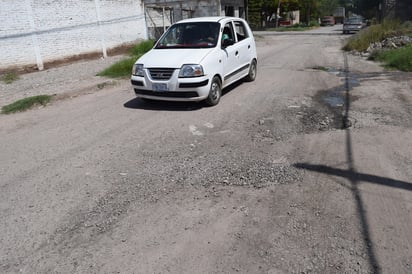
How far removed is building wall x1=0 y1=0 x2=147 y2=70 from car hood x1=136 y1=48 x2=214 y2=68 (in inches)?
300

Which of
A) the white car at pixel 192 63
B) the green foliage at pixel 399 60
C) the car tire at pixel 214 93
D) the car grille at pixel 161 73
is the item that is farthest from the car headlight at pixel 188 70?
the green foliage at pixel 399 60

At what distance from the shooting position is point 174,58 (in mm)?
6695

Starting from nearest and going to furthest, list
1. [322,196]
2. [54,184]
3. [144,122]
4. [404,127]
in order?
1. [322,196]
2. [54,184]
3. [404,127]
4. [144,122]

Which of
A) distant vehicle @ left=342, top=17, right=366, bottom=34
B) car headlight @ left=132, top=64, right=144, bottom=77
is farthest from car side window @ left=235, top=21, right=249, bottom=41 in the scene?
distant vehicle @ left=342, top=17, right=366, bottom=34

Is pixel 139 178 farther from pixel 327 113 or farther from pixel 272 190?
pixel 327 113

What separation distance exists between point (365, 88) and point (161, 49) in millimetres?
5112

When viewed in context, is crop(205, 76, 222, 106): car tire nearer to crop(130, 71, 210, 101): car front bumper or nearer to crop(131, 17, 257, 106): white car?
crop(131, 17, 257, 106): white car

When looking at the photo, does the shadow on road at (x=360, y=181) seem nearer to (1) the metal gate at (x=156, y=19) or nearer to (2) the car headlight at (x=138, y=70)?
(2) the car headlight at (x=138, y=70)

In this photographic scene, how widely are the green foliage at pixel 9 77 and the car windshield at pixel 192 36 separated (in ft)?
21.1

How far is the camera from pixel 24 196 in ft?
12.7

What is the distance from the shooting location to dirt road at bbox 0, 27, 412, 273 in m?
2.78

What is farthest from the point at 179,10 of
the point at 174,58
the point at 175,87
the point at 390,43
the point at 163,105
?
the point at 175,87

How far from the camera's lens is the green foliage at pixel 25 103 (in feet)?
25.3

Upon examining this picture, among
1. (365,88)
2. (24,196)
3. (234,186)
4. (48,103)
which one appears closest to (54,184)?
(24,196)
